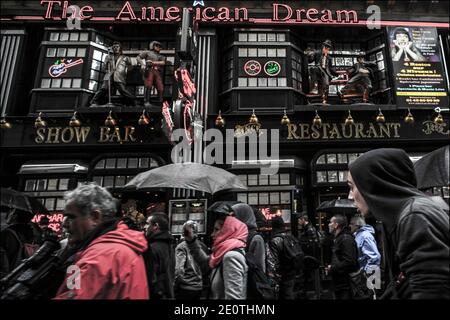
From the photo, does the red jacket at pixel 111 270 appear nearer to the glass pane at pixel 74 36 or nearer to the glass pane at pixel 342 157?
the glass pane at pixel 342 157

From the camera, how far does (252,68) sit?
14.6m

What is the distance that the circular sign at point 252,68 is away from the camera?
47.6ft

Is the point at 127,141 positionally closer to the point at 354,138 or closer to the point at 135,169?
the point at 135,169

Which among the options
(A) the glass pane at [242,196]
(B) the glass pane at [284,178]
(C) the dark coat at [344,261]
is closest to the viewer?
(C) the dark coat at [344,261]

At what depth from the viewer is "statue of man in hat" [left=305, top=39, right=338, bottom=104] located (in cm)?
1453

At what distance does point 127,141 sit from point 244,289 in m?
10.9

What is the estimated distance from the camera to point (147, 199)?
14.0 meters

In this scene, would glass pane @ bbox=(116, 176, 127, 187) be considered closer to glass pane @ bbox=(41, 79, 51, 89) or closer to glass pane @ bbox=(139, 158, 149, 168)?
glass pane @ bbox=(139, 158, 149, 168)

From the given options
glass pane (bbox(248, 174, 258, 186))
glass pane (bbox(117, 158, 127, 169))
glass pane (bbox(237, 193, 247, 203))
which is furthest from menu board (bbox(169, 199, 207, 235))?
glass pane (bbox(117, 158, 127, 169))

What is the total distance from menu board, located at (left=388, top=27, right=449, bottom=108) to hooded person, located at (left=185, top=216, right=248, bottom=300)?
1220 centimetres

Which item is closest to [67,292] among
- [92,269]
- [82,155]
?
[92,269]

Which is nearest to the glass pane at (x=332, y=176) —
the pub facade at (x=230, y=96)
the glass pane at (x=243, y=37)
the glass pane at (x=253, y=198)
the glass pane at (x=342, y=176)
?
the pub facade at (x=230, y=96)

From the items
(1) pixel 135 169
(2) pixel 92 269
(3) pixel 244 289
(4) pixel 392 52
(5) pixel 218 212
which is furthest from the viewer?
(4) pixel 392 52

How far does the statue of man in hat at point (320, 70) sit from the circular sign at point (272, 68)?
1.39m
